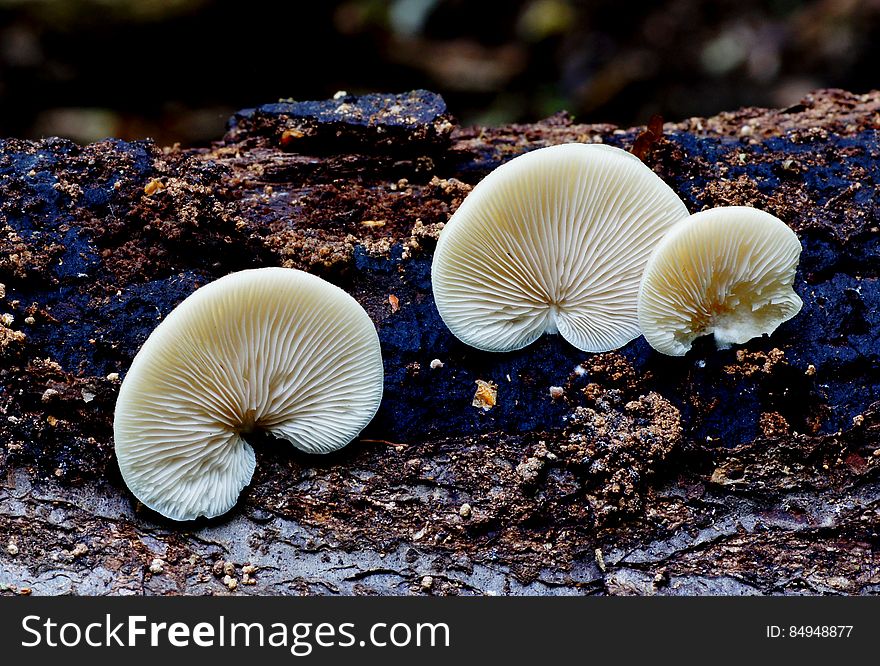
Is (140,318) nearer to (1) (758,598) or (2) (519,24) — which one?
(1) (758,598)

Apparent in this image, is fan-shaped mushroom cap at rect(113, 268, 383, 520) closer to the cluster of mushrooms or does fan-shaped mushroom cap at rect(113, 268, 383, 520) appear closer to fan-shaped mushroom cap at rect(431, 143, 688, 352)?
the cluster of mushrooms

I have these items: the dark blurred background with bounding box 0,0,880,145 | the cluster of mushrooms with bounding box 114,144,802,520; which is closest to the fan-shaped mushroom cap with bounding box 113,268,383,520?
the cluster of mushrooms with bounding box 114,144,802,520

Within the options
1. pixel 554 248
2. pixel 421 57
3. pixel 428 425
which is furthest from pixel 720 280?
pixel 421 57

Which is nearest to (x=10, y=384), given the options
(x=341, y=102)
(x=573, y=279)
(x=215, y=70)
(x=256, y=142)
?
(x=256, y=142)

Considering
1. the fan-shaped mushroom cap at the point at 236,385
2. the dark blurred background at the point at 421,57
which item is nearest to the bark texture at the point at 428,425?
the fan-shaped mushroom cap at the point at 236,385

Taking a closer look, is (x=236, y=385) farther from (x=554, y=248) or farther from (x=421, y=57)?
(x=421, y=57)

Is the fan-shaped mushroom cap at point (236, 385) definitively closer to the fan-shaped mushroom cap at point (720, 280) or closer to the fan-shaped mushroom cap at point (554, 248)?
the fan-shaped mushroom cap at point (554, 248)
